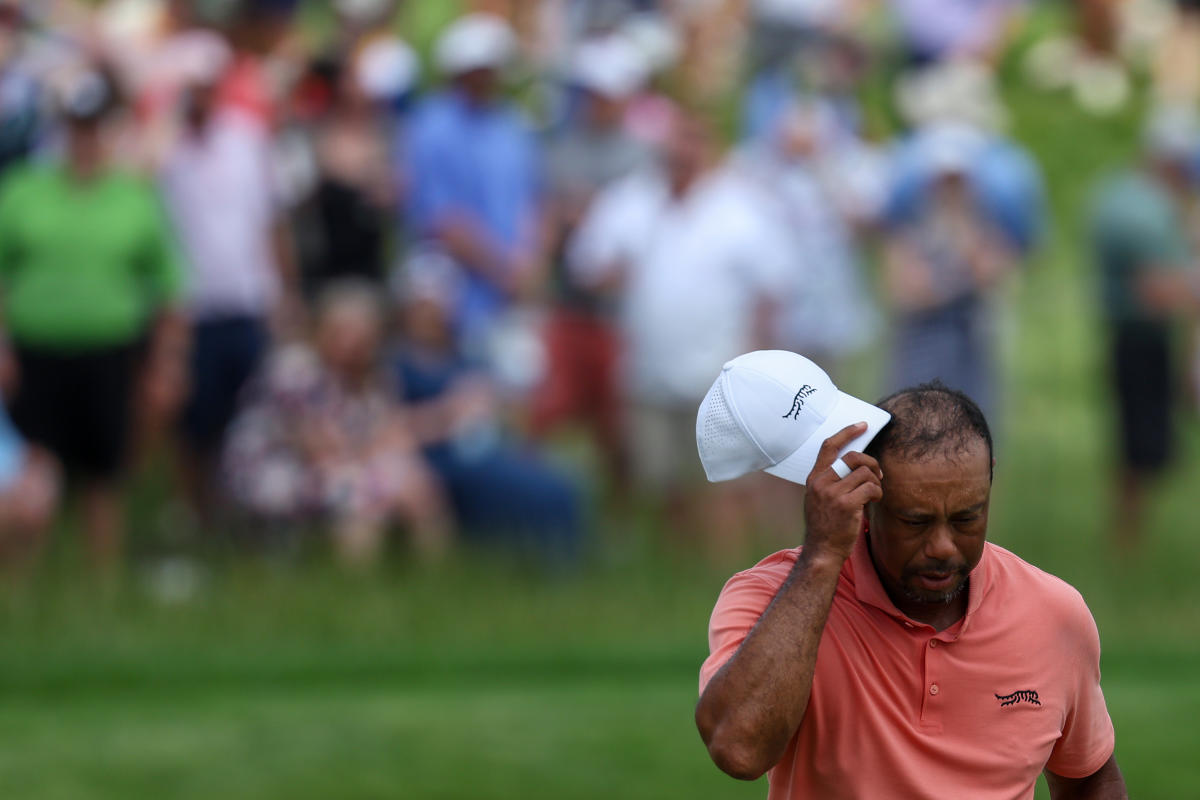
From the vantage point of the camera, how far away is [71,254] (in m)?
8.70

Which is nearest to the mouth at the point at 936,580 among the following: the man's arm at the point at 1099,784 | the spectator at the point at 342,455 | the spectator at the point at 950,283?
the man's arm at the point at 1099,784

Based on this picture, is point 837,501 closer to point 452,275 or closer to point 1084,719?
point 1084,719

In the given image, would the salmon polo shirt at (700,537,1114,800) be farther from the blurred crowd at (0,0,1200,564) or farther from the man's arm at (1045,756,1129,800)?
the blurred crowd at (0,0,1200,564)

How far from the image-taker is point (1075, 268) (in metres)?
9.57

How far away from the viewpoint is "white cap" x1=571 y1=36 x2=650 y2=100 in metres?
10.0

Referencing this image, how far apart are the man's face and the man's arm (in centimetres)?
52

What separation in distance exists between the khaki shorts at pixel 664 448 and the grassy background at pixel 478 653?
264 millimetres

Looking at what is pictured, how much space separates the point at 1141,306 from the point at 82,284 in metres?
4.97

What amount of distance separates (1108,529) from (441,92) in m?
4.29

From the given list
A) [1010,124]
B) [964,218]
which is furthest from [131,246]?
[1010,124]

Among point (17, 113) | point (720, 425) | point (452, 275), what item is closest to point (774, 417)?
point (720, 425)

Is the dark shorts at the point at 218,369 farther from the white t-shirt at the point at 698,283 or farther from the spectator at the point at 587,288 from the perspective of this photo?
the white t-shirt at the point at 698,283

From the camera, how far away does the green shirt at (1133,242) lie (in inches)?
353

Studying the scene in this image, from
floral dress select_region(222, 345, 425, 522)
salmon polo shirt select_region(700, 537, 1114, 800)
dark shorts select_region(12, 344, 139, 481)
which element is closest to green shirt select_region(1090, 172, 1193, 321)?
floral dress select_region(222, 345, 425, 522)
